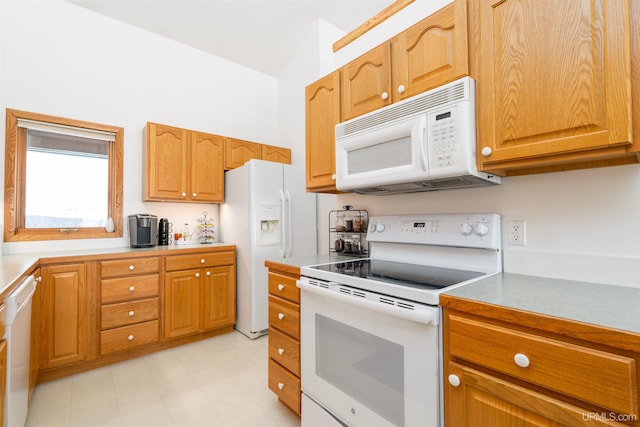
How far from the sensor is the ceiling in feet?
9.86

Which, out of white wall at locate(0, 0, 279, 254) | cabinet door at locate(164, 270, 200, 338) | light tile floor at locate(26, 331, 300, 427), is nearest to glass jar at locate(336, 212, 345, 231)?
light tile floor at locate(26, 331, 300, 427)

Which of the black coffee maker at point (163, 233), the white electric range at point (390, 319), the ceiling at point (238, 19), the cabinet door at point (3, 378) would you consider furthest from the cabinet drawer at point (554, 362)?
the ceiling at point (238, 19)

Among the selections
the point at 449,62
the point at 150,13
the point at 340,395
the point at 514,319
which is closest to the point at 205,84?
the point at 150,13

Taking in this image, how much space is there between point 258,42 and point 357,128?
8.91 ft

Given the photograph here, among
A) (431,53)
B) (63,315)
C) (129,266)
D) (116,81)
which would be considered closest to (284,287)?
(431,53)

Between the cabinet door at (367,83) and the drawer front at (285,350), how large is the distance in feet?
4.53

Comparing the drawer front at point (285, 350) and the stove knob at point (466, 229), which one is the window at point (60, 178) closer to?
the drawer front at point (285, 350)

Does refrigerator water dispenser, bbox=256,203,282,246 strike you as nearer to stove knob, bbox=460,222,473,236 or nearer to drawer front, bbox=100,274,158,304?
drawer front, bbox=100,274,158,304

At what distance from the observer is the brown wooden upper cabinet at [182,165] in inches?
113

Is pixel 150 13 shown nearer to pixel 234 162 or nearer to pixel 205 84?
pixel 205 84

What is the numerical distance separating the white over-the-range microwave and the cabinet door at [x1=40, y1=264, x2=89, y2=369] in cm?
213

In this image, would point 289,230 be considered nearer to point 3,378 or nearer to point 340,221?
point 340,221

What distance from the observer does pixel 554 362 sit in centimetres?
78

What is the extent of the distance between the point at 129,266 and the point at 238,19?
9.27 feet
